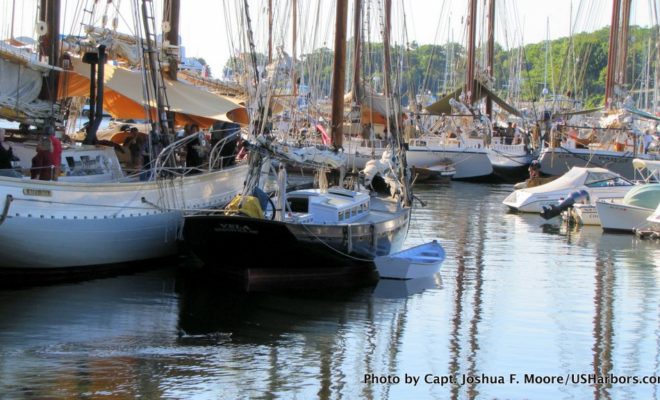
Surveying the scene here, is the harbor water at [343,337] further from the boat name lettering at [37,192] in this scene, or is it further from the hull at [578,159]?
the hull at [578,159]

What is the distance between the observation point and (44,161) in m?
22.8

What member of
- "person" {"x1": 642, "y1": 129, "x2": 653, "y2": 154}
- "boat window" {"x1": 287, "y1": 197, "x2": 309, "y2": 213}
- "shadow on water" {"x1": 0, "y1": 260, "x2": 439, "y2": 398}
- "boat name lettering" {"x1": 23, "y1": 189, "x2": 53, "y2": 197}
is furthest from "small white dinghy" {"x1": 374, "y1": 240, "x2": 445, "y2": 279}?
"person" {"x1": 642, "y1": 129, "x2": 653, "y2": 154}

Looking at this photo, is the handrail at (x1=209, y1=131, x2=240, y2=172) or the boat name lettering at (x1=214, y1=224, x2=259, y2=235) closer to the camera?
the boat name lettering at (x1=214, y1=224, x2=259, y2=235)

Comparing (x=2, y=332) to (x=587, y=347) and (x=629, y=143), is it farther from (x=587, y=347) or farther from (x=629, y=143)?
(x=629, y=143)

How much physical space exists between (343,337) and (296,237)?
377cm

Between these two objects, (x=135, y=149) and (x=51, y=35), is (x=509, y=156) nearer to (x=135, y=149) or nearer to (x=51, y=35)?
(x=135, y=149)

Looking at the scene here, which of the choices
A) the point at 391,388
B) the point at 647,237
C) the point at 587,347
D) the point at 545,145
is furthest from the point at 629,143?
the point at 391,388

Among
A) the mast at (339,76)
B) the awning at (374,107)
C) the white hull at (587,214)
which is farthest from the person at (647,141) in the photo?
the mast at (339,76)

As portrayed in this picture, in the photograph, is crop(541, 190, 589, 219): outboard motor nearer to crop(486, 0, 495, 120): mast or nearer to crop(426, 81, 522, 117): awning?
crop(426, 81, 522, 117): awning

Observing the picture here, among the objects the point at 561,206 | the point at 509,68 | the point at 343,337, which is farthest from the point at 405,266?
the point at 509,68

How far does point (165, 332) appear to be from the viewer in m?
18.5

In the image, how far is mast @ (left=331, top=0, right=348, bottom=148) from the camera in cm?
3053

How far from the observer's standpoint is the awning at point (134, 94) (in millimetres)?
28469

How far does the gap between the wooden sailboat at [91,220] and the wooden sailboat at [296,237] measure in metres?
1.73
